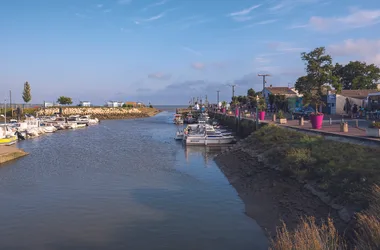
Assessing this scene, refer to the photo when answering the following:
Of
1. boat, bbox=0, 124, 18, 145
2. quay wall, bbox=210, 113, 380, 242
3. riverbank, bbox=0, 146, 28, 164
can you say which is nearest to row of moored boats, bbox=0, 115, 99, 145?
boat, bbox=0, 124, 18, 145

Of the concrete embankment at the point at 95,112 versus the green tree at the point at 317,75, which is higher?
the green tree at the point at 317,75

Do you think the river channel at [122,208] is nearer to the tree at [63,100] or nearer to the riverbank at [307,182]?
the riverbank at [307,182]

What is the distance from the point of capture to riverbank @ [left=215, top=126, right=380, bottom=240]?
13.2 meters

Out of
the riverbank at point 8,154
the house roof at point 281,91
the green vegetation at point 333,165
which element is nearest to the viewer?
the green vegetation at point 333,165

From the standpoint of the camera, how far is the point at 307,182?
16781mm

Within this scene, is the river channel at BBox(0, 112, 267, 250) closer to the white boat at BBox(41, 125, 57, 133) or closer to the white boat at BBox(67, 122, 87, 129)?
the white boat at BBox(41, 125, 57, 133)

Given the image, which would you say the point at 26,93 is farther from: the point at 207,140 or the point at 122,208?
the point at 122,208

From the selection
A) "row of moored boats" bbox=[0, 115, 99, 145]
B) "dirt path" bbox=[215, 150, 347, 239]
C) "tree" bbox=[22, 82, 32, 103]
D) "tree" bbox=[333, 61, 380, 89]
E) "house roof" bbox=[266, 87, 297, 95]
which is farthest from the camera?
"tree" bbox=[22, 82, 32, 103]

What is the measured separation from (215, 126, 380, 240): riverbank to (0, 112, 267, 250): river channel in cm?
115

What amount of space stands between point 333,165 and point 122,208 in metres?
10.5

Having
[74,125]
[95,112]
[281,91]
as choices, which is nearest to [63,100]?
[95,112]

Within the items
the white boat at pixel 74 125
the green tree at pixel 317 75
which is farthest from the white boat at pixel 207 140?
the white boat at pixel 74 125

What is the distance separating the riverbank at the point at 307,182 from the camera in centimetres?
1320

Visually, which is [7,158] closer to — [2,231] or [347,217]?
[2,231]
